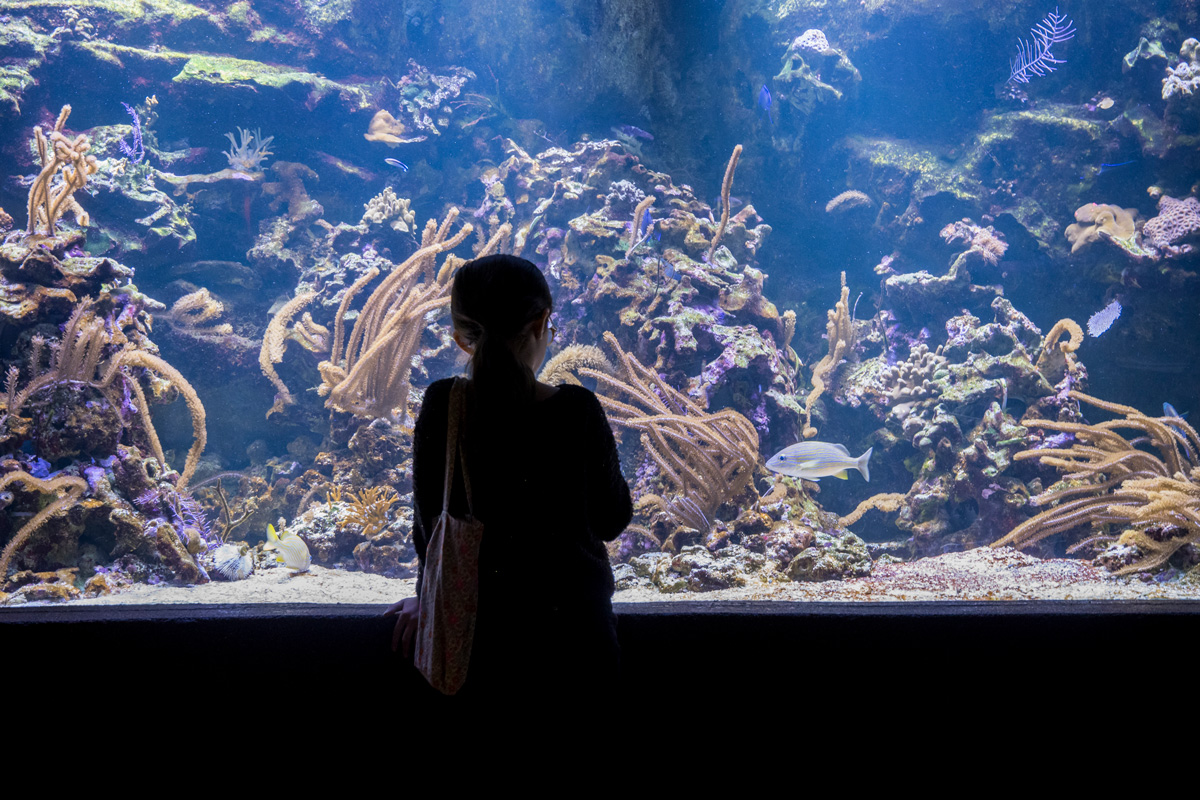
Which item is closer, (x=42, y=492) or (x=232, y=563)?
(x=42, y=492)

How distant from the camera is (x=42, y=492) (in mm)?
2822

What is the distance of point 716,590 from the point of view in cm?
263

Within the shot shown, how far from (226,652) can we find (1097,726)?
1.95 metres

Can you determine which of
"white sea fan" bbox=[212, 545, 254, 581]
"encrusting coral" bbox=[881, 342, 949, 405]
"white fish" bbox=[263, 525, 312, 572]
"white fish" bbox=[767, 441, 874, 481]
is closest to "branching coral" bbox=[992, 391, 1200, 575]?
"encrusting coral" bbox=[881, 342, 949, 405]

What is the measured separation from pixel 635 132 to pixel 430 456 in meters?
7.41

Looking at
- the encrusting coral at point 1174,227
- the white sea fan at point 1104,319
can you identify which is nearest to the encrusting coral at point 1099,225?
the encrusting coral at point 1174,227

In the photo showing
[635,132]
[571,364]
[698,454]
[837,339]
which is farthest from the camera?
[635,132]

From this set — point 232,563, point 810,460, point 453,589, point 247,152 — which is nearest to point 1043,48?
point 810,460

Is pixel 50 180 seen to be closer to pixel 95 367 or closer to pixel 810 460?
pixel 95 367

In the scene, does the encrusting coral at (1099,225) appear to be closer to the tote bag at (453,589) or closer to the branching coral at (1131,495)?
→ the branching coral at (1131,495)

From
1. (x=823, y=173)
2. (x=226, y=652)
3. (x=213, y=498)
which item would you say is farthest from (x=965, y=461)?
(x=213, y=498)

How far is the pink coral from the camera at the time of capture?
5.49 m

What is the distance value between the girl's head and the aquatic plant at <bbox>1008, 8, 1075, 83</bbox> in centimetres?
985

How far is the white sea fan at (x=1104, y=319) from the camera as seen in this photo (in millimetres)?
5594
